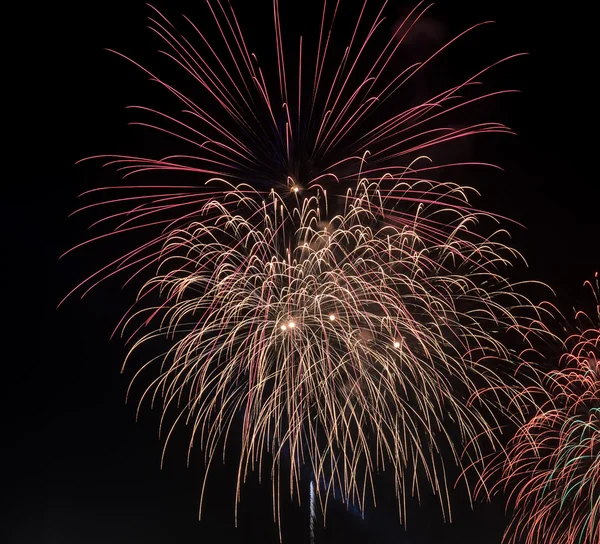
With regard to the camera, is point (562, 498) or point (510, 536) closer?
point (562, 498)

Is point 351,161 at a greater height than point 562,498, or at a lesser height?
greater

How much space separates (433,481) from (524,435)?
6.77 m

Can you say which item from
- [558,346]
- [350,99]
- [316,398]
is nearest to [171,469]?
[316,398]

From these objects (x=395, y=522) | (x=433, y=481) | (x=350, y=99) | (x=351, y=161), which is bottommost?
(x=395, y=522)

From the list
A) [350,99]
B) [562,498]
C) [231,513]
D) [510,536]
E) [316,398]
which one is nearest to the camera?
[350,99]

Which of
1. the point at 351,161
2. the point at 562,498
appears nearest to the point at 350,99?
the point at 351,161

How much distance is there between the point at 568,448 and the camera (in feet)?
43.4

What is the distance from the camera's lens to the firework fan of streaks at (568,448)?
42.7 ft

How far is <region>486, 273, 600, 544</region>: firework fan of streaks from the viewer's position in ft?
42.7

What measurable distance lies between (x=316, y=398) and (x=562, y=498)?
571cm

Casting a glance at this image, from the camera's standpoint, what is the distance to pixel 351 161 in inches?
448

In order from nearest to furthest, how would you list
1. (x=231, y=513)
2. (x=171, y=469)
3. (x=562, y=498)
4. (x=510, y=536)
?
(x=562, y=498)
(x=510, y=536)
(x=171, y=469)
(x=231, y=513)

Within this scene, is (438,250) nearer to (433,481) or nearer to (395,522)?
(433,481)

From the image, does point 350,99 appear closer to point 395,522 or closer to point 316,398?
point 316,398
